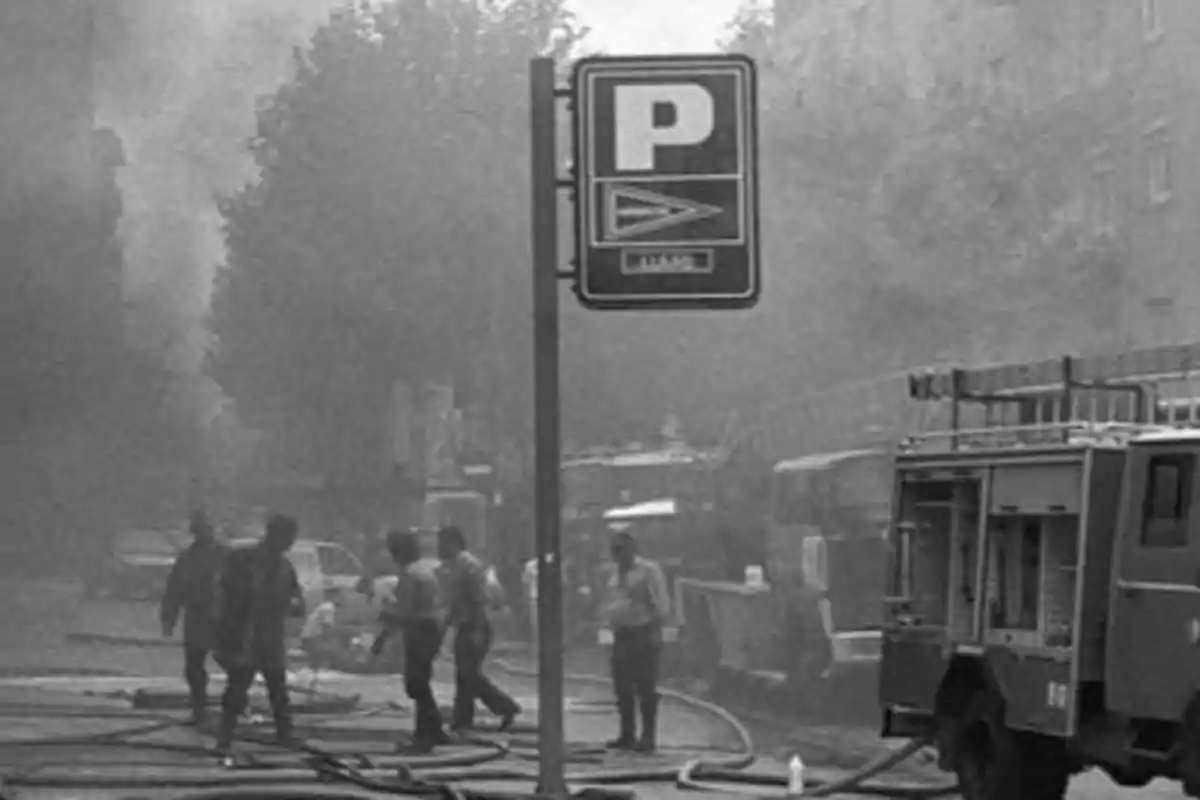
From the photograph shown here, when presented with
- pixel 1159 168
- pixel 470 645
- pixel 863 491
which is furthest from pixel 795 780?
pixel 1159 168

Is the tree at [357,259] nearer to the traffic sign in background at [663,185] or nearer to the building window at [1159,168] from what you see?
the traffic sign in background at [663,185]

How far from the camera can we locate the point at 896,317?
16.8m

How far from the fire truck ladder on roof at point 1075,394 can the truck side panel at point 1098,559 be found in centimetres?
27

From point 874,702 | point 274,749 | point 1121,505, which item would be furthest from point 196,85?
point 1121,505

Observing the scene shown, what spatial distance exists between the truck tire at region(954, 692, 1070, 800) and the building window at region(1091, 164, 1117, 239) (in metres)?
6.78

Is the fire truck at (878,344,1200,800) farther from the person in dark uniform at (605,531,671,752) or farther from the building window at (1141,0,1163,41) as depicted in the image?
the building window at (1141,0,1163,41)

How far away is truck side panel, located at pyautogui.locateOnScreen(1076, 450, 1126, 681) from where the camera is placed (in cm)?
1016

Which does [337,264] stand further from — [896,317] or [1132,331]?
[1132,331]

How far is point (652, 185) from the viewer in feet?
40.1

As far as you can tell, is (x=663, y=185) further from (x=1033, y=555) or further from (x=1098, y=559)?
(x=1098, y=559)

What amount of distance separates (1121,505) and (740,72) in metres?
3.54

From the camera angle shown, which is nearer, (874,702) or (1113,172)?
(874,702)

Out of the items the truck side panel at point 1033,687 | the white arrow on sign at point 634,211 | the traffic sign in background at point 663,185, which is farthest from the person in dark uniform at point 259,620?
the truck side panel at point 1033,687

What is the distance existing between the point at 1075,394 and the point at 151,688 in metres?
6.77
